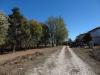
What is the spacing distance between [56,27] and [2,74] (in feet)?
279

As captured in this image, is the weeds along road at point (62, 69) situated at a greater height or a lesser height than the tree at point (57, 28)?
lesser

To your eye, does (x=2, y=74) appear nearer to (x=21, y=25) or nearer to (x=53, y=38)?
(x=21, y=25)

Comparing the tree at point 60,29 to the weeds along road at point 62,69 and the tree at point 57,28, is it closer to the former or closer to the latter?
the tree at point 57,28

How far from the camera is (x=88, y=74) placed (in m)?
13.3

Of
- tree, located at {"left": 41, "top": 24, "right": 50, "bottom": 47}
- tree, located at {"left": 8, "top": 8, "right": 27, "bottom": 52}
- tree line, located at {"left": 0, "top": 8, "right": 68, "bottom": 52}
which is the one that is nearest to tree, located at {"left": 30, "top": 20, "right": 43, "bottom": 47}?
tree line, located at {"left": 0, "top": 8, "right": 68, "bottom": 52}

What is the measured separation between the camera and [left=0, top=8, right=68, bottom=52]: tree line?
57.2 m

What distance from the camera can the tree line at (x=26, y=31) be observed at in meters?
57.2

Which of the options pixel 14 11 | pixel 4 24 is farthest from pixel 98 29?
pixel 4 24

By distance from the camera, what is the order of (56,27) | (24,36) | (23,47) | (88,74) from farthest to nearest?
(56,27) < (23,47) < (24,36) < (88,74)

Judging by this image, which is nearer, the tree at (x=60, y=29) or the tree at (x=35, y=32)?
the tree at (x=35, y=32)

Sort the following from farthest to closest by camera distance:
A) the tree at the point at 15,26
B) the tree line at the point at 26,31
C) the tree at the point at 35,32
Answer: the tree at the point at 35,32 → the tree at the point at 15,26 → the tree line at the point at 26,31

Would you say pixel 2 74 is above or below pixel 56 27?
below

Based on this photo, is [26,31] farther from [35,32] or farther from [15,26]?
[35,32]

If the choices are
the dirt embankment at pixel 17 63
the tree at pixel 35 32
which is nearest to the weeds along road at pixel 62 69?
the dirt embankment at pixel 17 63
